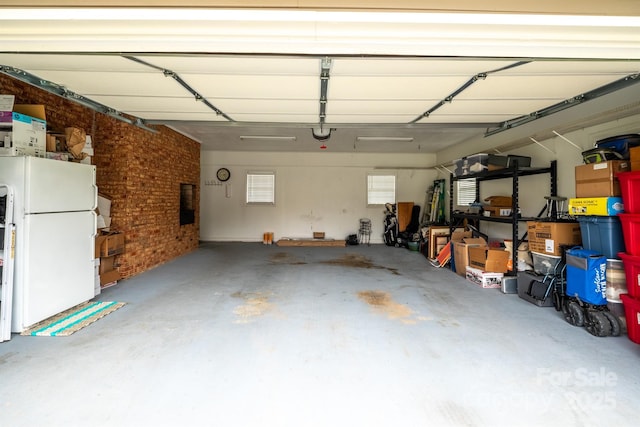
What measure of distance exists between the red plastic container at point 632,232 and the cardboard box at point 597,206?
Answer: 18cm

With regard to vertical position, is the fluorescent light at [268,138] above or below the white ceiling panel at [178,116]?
above

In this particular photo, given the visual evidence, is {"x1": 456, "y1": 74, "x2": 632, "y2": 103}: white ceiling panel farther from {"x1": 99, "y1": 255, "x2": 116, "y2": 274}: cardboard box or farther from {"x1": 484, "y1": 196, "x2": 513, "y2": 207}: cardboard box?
{"x1": 99, "y1": 255, "x2": 116, "y2": 274}: cardboard box

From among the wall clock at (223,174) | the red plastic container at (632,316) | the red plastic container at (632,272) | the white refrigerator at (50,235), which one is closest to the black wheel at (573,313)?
the red plastic container at (632,316)

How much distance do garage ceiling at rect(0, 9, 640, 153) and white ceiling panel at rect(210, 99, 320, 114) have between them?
0.09 ft

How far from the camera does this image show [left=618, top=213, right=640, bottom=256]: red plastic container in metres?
2.54

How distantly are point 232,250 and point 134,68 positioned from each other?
5.50 meters

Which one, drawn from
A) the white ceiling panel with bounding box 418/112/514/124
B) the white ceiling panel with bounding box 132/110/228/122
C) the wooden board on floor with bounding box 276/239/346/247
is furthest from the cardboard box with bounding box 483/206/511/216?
the white ceiling panel with bounding box 132/110/228/122

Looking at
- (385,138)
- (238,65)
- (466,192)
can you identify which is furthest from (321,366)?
(466,192)

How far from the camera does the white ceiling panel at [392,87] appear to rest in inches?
113

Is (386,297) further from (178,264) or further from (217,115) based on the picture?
(178,264)

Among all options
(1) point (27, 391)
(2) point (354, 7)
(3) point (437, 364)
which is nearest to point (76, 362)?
Answer: (1) point (27, 391)

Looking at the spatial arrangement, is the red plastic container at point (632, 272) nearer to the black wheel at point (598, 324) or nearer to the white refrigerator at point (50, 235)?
the black wheel at point (598, 324)

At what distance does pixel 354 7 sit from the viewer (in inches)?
59.7

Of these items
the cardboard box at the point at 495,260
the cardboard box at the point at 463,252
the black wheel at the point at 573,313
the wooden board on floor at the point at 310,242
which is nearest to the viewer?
the black wheel at the point at 573,313
